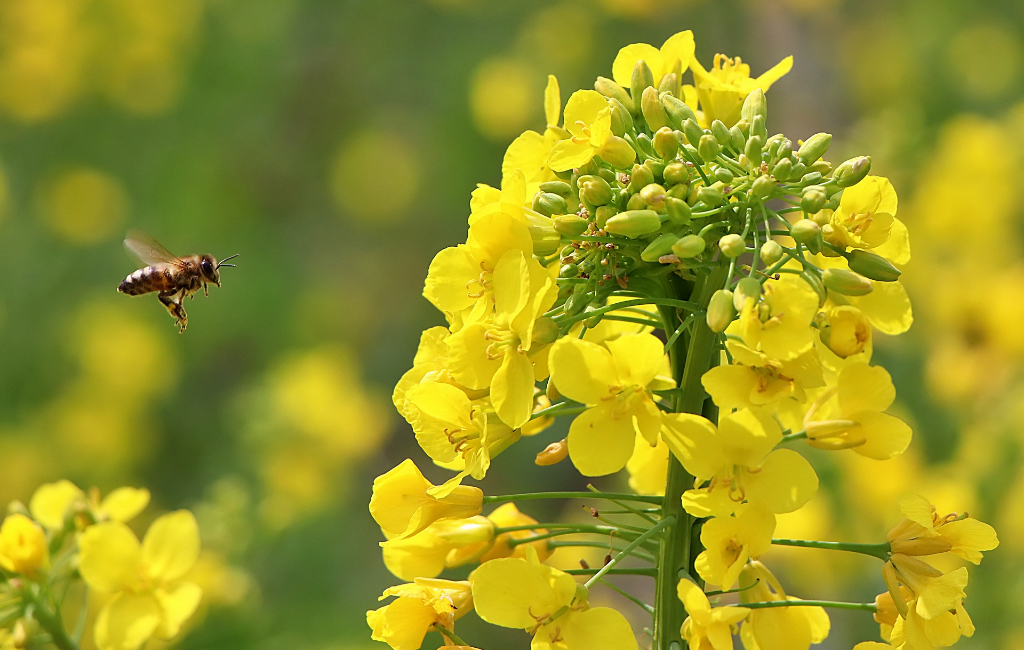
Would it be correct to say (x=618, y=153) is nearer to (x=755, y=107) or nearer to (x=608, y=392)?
(x=755, y=107)

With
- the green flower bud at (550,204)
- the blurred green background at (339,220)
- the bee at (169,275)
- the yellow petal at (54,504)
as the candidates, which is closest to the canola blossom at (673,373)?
the green flower bud at (550,204)

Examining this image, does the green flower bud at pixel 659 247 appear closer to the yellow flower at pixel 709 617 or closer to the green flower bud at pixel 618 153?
the green flower bud at pixel 618 153

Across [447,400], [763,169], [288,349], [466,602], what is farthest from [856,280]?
[288,349]

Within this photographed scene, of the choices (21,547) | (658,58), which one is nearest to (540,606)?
(658,58)

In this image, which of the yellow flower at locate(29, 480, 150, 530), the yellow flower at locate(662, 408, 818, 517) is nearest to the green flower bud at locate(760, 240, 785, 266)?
the yellow flower at locate(662, 408, 818, 517)

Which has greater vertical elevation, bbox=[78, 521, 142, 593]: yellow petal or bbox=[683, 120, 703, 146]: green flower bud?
bbox=[683, 120, 703, 146]: green flower bud

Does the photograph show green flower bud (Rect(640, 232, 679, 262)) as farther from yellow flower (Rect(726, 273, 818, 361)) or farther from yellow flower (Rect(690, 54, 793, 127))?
yellow flower (Rect(690, 54, 793, 127))
